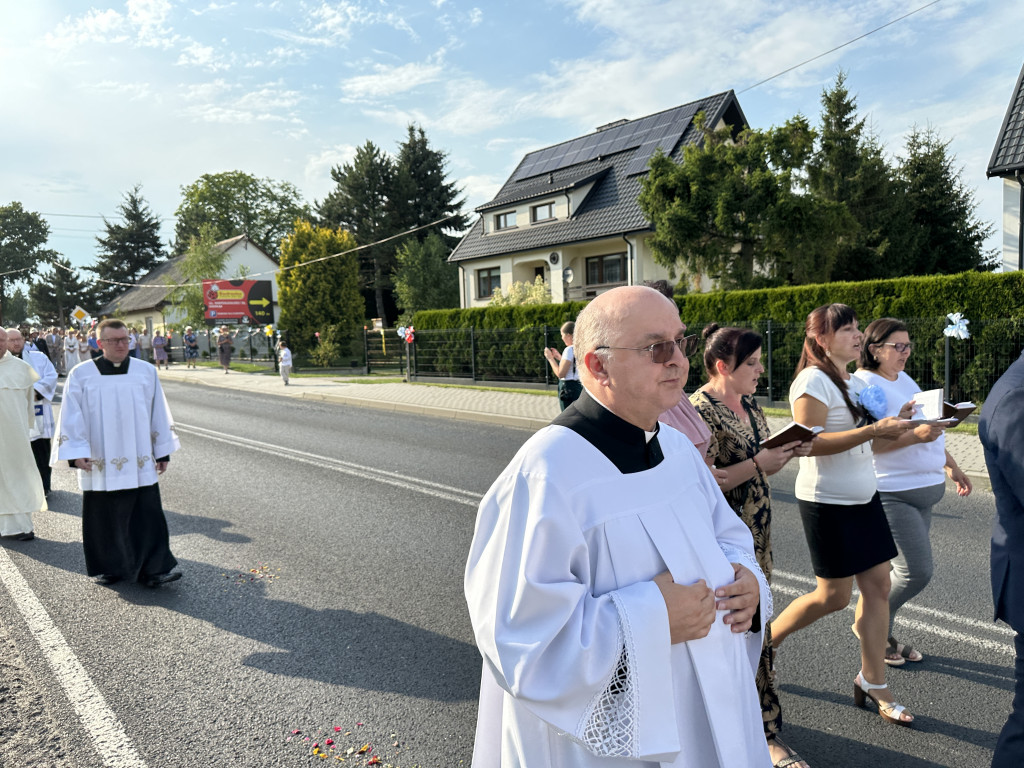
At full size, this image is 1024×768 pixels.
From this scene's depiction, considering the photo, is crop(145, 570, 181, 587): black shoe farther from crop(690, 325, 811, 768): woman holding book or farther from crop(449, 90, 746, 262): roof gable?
crop(449, 90, 746, 262): roof gable

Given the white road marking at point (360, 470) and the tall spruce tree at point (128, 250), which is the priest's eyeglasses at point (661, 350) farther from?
the tall spruce tree at point (128, 250)

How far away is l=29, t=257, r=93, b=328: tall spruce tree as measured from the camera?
237 ft

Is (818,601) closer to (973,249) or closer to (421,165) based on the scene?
(973,249)

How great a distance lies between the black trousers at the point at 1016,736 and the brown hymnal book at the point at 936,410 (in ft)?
4.34

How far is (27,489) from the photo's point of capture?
22.0 ft

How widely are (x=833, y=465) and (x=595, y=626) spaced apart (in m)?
2.18

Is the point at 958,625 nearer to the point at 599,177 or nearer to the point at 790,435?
the point at 790,435

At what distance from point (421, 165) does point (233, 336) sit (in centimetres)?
1856

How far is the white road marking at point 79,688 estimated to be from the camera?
310 centimetres

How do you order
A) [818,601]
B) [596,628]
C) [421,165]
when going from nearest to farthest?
[596,628] < [818,601] < [421,165]

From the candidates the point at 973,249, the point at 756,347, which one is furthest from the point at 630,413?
the point at 973,249

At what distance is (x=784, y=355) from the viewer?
1463cm

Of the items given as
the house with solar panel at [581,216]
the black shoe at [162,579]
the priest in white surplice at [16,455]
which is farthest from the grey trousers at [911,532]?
the house with solar panel at [581,216]

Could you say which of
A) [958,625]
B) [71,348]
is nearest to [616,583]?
[958,625]
